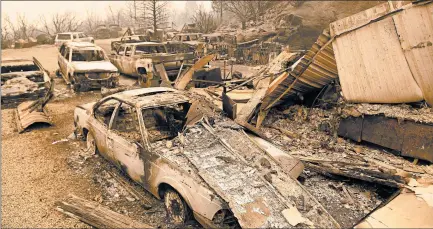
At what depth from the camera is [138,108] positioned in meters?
4.89

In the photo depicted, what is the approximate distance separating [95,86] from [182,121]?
7.07 meters

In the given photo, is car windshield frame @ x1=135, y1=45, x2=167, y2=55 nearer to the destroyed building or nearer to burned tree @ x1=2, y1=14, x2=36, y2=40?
the destroyed building

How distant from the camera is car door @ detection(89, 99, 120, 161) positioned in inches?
216

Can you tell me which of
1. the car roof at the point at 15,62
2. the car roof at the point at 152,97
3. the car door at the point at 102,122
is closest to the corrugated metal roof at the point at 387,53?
the car roof at the point at 152,97

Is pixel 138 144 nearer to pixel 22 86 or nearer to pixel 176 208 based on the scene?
pixel 176 208

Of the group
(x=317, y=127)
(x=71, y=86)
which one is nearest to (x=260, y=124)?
(x=317, y=127)

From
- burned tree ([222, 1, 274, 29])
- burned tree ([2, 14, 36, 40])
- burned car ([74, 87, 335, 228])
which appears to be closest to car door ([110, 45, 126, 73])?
burned car ([74, 87, 335, 228])

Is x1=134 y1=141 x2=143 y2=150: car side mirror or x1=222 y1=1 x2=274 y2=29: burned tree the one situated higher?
x1=222 y1=1 x2=274 y2=29: burned tree

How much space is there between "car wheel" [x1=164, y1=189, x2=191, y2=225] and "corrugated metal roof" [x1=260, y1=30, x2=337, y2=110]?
412 cm

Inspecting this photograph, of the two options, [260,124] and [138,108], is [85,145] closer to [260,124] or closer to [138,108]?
[138,108]

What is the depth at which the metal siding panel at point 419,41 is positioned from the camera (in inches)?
233

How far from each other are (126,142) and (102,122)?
3.66 feet

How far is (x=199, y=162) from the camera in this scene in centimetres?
418

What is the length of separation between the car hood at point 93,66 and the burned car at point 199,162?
5538 mm
